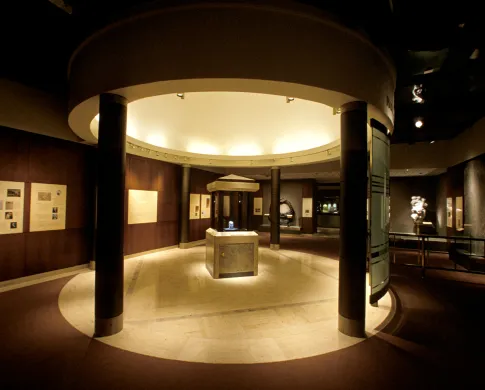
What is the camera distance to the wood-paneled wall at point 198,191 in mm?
11195

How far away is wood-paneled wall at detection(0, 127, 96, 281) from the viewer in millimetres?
5531

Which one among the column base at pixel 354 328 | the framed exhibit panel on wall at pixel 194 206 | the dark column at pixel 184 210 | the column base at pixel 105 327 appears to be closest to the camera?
the column base at pixel 105 327

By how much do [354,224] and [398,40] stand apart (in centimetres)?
271

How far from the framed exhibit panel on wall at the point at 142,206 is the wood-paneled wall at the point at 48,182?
1399 millimetres

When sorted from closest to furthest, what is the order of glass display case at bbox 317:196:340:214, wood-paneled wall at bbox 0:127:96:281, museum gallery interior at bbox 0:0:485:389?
museum gallery interior at bbox 0:0:485:389 → wood-paneled wall at bbox 0:127:96:281 → glass display case at bbox 317:196:340:214

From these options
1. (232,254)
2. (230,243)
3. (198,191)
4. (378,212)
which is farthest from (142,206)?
(378,212)

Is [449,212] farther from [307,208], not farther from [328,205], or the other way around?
[328,205]

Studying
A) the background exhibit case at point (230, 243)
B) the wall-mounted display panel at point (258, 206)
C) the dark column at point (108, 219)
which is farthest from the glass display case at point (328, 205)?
the dark column at point (108, 219)

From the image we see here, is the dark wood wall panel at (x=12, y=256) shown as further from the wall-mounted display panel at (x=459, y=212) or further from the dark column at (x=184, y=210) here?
the wall-mounted display panel at (x=459, y=212)

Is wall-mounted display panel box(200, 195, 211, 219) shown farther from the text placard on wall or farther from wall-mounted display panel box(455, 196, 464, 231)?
wall-mounted display panel box(455, 196, 464, 231)

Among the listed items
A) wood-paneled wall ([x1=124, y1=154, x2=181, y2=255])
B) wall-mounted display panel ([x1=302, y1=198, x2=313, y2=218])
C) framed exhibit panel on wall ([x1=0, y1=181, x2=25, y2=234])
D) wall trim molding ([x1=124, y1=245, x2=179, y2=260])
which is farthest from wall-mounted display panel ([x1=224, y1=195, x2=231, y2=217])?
wall-mounted display panel ([x1=302, y1=198, x2=313, y2=218])

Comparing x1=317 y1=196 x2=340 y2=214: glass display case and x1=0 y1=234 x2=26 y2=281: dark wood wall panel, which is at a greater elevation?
x1=317 y1=196 x2=340 y2=214: glass display case

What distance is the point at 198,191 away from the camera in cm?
1152

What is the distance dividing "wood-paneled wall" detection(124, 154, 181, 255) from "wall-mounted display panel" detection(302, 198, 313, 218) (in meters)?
9.00
